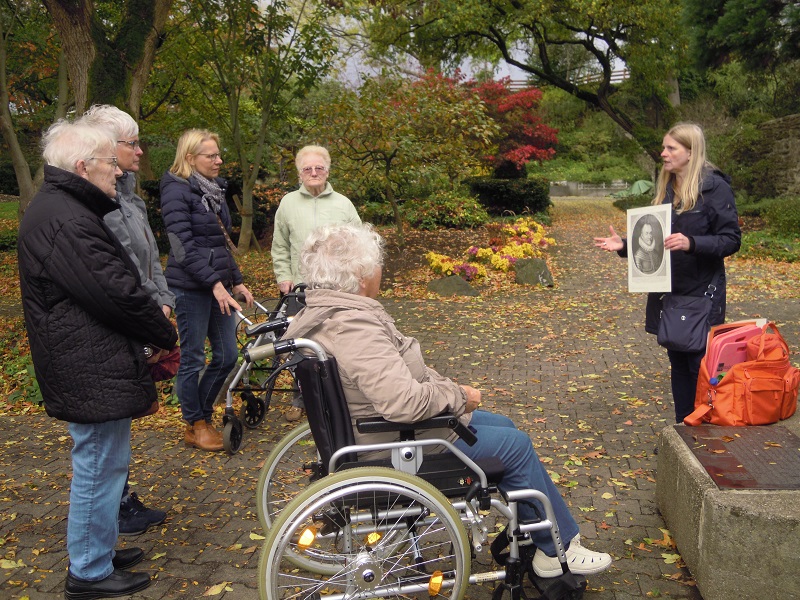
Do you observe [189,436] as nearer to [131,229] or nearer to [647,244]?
[131,229]

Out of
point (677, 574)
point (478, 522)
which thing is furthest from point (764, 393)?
point (478, 522)

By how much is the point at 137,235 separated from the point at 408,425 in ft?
6.20

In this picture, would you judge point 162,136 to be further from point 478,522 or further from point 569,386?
point 478,522

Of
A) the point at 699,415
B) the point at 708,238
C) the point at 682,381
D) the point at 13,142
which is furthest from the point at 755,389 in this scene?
the point at 13,142

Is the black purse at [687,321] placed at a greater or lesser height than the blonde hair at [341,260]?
lesser

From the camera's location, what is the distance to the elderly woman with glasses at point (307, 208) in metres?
4.73

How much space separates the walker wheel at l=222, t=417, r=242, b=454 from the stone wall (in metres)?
17.5

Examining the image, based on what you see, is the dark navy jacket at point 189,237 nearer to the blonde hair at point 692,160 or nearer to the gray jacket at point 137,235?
the gray jacket at point 137,235

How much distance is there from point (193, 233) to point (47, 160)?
1.47 meters

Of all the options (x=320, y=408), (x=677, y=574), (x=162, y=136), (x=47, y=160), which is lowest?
(x=677, y=574)

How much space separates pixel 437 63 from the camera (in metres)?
18.6

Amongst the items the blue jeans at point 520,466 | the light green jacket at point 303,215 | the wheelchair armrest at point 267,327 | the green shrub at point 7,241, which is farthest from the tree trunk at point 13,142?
the blue jeans at point 520,466

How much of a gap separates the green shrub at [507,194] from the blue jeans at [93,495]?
17869 millimetres

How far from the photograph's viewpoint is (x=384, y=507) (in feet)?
8.20
